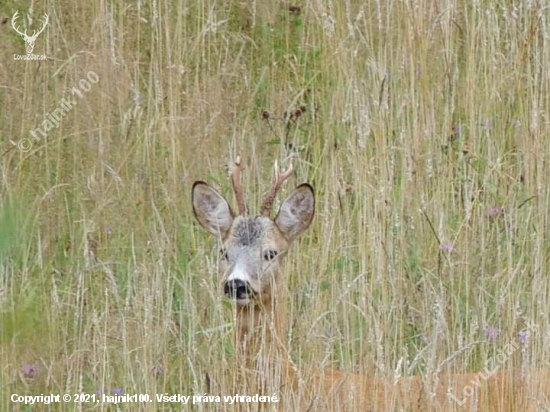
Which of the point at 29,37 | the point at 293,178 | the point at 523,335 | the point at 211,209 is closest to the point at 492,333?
the point at 523,335

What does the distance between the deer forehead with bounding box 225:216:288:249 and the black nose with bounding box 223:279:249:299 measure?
0.34m

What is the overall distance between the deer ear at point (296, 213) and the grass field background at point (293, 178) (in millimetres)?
127

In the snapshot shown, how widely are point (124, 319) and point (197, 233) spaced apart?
1.19 m

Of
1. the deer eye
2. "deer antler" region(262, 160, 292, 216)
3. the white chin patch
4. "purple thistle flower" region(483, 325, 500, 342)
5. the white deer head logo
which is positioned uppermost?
the white deer head logo

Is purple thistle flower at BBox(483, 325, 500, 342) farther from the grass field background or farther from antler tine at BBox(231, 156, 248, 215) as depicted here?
antler tine at BBox(231, 156, 248, 215)

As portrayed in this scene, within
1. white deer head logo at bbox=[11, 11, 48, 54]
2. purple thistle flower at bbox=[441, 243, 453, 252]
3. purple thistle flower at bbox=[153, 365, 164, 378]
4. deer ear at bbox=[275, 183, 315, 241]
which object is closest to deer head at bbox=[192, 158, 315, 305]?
deer ear at bbox=[275, 183, 315, 241]

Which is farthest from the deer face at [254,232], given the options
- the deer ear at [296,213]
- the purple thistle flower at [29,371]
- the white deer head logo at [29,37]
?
the white deer head logo at [29,37]

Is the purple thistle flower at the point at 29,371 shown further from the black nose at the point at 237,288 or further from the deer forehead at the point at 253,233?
the deer forehead at the point at 253,233

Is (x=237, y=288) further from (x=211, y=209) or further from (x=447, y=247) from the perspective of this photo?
(x=447, y=247)

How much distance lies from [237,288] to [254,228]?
46cm

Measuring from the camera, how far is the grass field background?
429 cm

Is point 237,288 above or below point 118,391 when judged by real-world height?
above

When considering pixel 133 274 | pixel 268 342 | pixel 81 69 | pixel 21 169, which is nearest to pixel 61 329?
pixel 133 274

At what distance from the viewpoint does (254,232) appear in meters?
4.71
